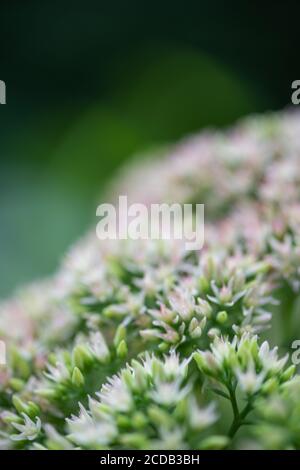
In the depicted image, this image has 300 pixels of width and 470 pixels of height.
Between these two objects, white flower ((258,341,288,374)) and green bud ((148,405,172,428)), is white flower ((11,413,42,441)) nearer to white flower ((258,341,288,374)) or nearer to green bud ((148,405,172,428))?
green bud ((148,405,172,428))

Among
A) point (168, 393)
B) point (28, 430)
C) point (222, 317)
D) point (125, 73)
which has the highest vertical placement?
point (125, 73)

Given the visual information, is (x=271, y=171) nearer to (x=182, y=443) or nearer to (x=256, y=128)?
(x=256, y=128)

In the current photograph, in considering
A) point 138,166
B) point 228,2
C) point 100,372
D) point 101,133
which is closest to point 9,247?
point 138,166

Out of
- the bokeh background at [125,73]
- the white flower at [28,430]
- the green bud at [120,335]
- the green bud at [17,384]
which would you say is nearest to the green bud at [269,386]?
the green bud at [120,335]

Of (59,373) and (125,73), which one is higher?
(125,73)

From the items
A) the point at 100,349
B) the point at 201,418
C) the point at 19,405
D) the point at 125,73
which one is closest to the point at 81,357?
the point at 100,349

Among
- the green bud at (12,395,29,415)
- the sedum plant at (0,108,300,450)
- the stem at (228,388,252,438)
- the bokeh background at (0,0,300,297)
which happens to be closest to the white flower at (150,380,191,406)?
the sedum plant at (0,108,300,450)

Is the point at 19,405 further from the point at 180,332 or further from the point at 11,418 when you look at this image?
the point at 180,332
